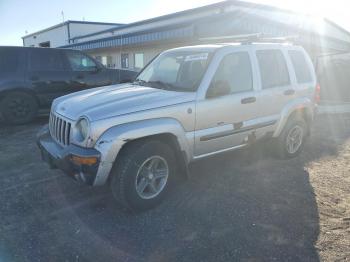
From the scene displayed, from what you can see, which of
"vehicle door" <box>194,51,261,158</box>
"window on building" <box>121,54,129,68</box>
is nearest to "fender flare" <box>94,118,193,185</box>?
"vehicle door" <box>194,51,261,158</box>

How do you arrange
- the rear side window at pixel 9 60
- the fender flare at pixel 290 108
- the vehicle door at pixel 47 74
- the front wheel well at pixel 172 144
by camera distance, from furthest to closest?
1. the vehicle door at pixel 47 74
2. the rear side window at pixel 9 60
3. the fender flare at pixel 290 108
4. the front wheel well at pixel 172 144

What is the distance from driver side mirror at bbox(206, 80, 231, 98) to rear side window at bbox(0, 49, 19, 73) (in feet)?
19.3

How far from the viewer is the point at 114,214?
382cm

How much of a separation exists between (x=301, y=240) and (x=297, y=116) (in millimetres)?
2716

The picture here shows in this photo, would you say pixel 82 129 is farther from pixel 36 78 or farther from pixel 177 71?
pixel 36 78

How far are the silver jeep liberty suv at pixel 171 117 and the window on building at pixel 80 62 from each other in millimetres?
4239

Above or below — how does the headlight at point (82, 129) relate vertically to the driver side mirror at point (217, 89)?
below

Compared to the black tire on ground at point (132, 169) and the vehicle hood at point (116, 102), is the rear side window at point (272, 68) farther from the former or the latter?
the black tire on ground at point (132, 169)

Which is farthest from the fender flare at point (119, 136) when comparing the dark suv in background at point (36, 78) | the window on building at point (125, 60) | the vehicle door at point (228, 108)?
the window on building at point (125, 60)

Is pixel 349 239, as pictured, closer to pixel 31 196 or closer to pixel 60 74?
pixel 31 196

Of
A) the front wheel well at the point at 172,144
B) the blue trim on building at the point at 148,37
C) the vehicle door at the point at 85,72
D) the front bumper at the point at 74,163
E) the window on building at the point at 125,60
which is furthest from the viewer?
the window on building at the point at 125,60

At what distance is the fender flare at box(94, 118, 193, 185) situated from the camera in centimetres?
335

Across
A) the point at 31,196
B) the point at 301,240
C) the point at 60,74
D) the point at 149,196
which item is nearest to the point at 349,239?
the point at 301,240

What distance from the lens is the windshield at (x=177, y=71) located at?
13.8ft
